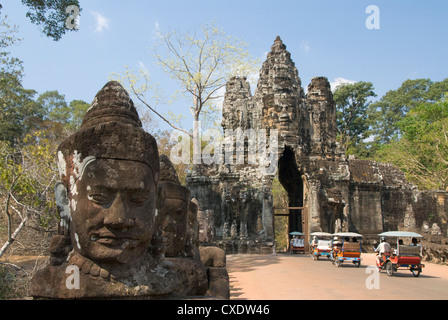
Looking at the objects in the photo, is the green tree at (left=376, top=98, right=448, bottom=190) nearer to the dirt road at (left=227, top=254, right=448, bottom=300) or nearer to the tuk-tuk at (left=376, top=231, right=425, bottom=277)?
the dirt road at (left=227, top=254, right=448, bottom=300)

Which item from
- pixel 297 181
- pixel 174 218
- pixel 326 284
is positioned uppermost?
pixel 297 181

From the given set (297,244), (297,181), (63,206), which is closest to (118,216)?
(63,206)

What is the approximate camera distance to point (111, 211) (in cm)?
261

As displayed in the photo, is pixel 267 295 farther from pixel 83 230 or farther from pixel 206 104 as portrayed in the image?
pixel 206 104

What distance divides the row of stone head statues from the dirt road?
17.3ft

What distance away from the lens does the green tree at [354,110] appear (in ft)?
132

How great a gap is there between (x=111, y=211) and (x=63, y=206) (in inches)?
20.5

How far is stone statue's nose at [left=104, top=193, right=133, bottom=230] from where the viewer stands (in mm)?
2582

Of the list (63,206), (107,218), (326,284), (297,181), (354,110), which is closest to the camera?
(107,218)

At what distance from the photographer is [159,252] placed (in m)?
3.04

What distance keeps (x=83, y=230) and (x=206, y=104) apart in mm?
24572

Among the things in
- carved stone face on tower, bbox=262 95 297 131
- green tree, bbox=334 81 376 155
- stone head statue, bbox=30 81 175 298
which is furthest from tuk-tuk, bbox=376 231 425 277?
green tree, bbox=334 81 376 155

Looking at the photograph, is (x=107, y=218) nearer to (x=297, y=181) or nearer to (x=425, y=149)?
(x=297, y=181)
